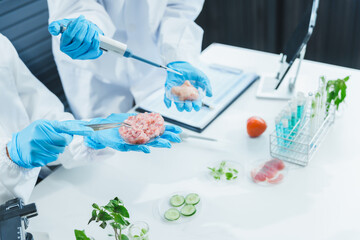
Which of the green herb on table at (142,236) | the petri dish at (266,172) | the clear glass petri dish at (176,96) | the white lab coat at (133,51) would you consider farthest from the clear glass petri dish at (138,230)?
the white lab coat at (133,51)

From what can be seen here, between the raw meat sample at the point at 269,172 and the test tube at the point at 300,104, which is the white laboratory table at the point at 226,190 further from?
the test tube at the point at 300,104

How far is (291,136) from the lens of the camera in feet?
5.39

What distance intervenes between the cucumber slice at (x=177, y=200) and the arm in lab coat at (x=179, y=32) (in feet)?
2.67

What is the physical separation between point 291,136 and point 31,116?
3.76 ft

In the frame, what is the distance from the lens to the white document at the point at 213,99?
6.24 ft

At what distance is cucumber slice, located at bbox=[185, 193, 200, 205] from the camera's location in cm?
147

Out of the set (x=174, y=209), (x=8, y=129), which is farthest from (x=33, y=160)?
(x=174, y=209)

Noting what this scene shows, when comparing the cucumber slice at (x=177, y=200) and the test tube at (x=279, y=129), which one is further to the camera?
the test tube at (x=279, y=129)

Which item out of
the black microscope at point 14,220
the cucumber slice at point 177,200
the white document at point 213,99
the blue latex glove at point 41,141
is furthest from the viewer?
the white document at point 213,99

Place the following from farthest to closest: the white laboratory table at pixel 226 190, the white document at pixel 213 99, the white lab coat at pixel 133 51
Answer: the white lab coat at pixel 133 51 → the white document at pixel 213 99 → the white laboratory table at pixel 226 190

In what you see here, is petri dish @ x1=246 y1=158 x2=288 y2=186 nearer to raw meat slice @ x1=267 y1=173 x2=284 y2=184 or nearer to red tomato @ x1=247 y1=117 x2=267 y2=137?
raw meat slice @ x1=267 y1=173 x2=284 y2=184

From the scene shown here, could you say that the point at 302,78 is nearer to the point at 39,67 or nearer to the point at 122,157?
the point at 122,157

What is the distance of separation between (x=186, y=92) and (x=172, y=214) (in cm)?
57

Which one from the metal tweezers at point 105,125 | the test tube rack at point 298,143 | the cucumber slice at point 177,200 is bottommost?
the cucumber slice at point 177,200
